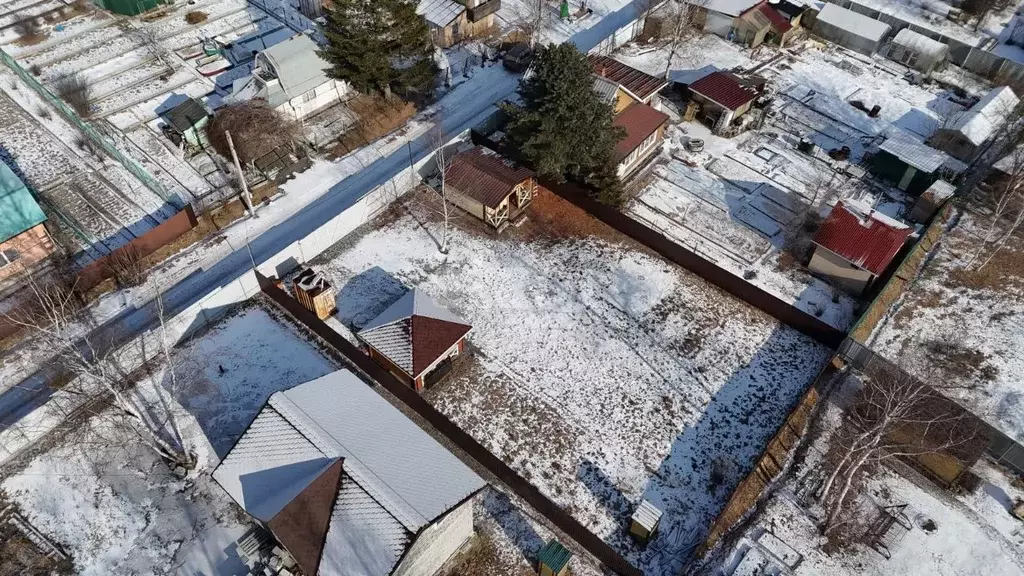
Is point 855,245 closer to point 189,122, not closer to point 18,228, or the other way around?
point 189,122

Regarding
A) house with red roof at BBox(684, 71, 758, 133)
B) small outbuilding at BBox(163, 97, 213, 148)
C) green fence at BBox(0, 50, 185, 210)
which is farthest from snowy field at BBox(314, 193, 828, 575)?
house with red roof at BBox(684, 71, 758, 133)

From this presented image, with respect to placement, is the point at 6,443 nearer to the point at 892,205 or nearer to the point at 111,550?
the point at 111,550

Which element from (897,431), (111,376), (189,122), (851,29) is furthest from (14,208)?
(851,29)

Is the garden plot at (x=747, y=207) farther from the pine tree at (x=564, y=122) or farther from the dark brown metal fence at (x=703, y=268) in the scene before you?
the pine tree at (x=564, y=122)

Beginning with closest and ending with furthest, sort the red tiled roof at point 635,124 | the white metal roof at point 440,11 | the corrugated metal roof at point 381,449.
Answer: the corrugated metal roof at point 381,449
the red tiled roof at point 635,124
the white metal roof at point 440,11

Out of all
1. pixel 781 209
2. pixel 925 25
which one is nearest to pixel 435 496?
pixel 781 209

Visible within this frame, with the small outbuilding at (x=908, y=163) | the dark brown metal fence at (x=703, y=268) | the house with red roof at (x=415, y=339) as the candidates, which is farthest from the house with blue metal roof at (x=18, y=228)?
the small outbuilding at (x=908, y=163)
